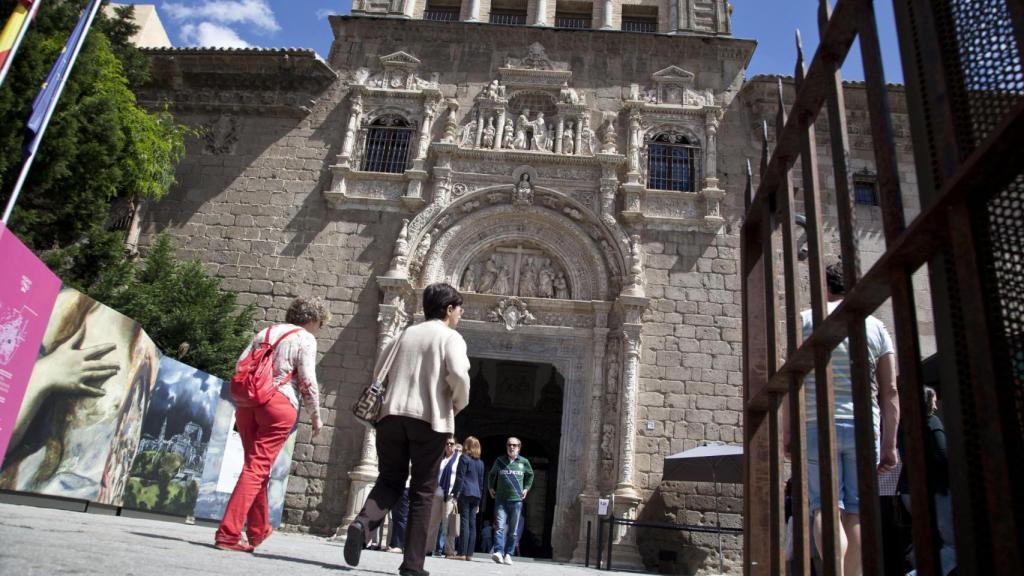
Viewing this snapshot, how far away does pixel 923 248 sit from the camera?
1557mm

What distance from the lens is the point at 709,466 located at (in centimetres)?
1042

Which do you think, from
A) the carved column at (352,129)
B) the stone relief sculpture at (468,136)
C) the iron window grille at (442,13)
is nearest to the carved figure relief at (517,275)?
the stone relief sculpture at (468,136)

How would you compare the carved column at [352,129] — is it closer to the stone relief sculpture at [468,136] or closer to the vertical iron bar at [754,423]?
the stone relief sculpture at [468,136]

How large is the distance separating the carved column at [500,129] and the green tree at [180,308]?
5.80 meters

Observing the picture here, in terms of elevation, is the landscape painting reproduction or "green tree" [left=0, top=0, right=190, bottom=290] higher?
"green tree" [left=0, top=0, right=190, bottom=290]

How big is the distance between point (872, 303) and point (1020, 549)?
0.75 metres

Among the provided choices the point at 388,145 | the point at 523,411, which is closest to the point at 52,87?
the point at 388,145

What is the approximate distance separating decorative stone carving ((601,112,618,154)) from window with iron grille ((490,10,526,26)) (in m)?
3.82

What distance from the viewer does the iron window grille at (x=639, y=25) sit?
16422 millimetres

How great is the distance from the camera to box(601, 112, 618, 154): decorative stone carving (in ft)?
46.0

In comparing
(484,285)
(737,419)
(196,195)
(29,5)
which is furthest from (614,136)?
(29,5)

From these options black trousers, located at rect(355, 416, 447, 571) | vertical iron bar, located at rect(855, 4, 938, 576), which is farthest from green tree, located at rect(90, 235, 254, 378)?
vertical iron bar, located at rect(855, 4, 938, 576)

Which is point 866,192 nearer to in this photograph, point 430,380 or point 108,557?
point 430,380

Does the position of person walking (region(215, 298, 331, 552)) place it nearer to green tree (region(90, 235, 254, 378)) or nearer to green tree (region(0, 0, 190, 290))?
green tree (region(0, 0, 190, 290))
